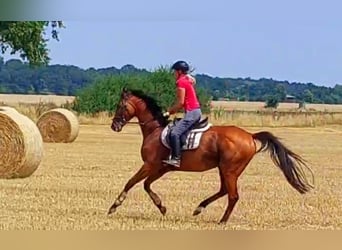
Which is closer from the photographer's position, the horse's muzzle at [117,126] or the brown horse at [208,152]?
the brown horse at [208,152]

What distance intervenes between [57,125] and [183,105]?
29.2ft

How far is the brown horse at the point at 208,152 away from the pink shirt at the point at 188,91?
0.18 metres

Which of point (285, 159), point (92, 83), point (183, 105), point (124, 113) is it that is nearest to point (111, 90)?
point (92, 83)

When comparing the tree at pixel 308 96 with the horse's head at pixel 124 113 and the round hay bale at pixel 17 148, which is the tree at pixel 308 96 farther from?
the horse's head at pixel 124 113

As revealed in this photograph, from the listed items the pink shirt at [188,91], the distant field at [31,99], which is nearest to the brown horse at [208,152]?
the pink shirt at [188,91]

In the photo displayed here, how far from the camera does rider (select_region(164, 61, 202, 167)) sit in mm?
6219

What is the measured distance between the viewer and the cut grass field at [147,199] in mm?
6078

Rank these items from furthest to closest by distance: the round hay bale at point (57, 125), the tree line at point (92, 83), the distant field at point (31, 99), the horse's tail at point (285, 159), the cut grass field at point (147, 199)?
the distant field at point (31, 99) → the tree line at point (92, 83) → the round hay bale at point (57, 125) → the horse's tail at point (285, 159) → the cut grass field at point (147, 199)

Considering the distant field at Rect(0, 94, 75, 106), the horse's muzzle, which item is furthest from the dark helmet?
the distant field at Rect(0, 94, 75, 106)

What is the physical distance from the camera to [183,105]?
6.24m

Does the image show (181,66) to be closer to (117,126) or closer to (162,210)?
(117,126)

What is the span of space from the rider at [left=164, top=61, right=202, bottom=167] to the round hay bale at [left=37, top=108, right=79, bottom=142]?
860cm

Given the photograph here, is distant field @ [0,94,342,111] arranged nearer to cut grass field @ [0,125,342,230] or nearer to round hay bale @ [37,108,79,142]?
round hay bale @ [37,108,79,142]

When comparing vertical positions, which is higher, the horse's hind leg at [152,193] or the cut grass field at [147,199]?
the horse's hind leg at [152,193]
